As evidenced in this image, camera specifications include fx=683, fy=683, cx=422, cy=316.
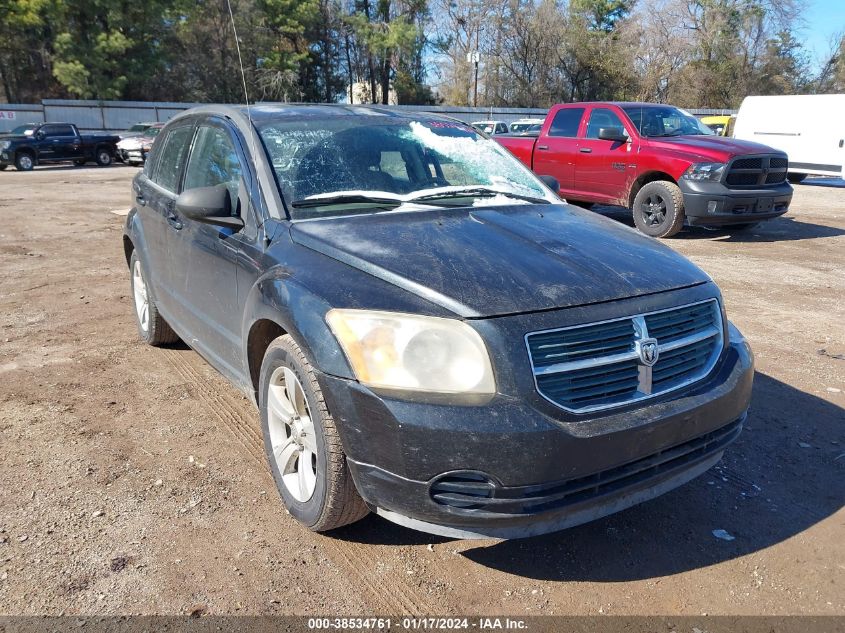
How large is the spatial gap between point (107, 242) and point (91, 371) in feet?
18.2

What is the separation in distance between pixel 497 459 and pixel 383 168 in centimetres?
189

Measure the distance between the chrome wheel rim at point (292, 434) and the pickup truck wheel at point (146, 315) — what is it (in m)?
2.16

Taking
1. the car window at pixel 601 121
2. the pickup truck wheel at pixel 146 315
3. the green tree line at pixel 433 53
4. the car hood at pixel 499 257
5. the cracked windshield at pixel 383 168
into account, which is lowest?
the pickup truck wheel at pixel 146 315

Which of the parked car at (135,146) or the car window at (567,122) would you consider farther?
the parked car at (135,146)

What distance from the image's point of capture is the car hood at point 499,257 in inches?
97.2

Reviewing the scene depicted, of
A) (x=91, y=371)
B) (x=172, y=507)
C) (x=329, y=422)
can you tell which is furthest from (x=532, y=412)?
(x=91, y=371)

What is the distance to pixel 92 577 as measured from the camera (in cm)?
260

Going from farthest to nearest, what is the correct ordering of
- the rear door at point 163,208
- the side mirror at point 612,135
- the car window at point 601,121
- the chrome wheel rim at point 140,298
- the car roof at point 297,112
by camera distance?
1. the car window at point 601,121
2. the side mirror at point 612,135
3. the chrome wheel rim at point 140,298
4. the rear door at point 163,208
5. the car roof at point 297,112

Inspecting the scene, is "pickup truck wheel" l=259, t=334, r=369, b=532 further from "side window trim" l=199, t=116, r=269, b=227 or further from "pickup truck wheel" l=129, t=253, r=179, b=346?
"pickup truck wheel" l=129, t=253, r=179, b=346

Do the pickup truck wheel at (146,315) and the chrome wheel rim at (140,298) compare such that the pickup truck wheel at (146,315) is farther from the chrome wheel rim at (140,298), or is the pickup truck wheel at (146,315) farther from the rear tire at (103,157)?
the rear tire at (103,157)

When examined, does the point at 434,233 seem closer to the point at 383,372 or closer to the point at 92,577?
the point at 383,372

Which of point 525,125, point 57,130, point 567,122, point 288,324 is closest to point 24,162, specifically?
point 57,130

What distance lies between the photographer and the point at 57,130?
24906 millimetres

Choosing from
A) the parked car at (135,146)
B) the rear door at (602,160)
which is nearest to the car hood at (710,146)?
the rear door at (602,160)
